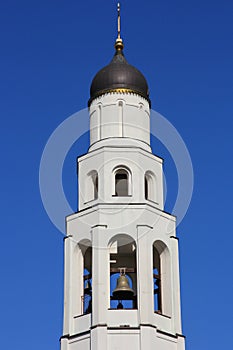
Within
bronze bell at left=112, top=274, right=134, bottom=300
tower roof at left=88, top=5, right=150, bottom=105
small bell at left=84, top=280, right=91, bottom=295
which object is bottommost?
bronze bell at left=112, top=274, right=134, bottom=300

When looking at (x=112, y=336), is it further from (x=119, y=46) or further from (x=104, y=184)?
(x=119, y=46)

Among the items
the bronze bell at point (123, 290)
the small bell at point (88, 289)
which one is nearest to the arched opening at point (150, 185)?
the bronze bell at point (123, 290)

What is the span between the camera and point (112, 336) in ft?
207

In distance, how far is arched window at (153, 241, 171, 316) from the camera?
65.9 m

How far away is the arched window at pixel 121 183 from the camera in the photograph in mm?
68688

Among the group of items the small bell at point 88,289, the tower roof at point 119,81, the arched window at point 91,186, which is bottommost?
the small bell at point 88,289

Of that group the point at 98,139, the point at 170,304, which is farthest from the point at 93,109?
the point at 170,304

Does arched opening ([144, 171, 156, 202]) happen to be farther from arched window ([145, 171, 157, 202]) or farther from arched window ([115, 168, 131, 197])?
arched window ([115, 168, 131, 197])

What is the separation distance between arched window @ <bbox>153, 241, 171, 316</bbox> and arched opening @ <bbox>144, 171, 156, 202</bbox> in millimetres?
3012

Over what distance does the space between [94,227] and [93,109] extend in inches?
318

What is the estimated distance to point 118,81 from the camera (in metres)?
70.6

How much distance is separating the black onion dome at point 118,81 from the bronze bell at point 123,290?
1136 centimetres

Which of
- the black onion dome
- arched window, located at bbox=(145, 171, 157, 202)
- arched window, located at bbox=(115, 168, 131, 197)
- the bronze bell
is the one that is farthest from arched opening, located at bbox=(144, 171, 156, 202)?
the bronze bell

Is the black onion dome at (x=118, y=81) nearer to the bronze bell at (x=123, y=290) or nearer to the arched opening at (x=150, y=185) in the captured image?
the arched opening at (x=150, y=185)
